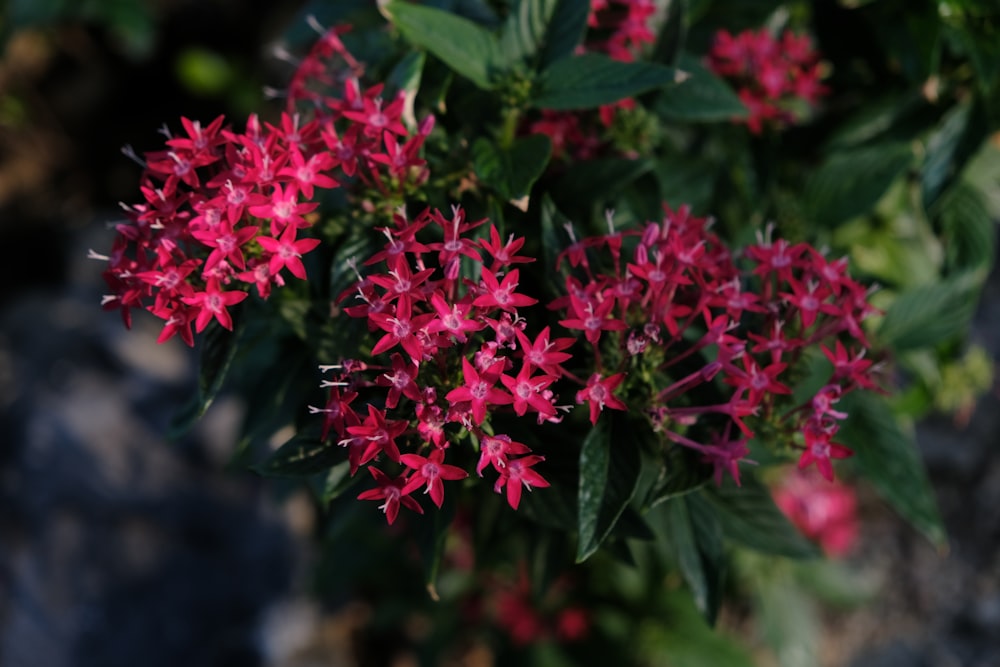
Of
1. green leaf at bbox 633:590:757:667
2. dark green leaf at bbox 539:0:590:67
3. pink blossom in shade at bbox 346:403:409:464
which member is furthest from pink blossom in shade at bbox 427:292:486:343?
green leaf at bbox 633:590:757:667

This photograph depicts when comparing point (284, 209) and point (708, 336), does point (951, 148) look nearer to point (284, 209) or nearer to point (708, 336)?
point (708, 336)

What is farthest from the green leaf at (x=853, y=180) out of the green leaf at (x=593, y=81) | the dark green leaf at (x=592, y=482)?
the dark green leaf at (x=592, y=482)

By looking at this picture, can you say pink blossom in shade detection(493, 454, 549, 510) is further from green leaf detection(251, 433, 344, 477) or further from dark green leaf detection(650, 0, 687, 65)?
dark green leaf detection(650, 0, 687, 65)

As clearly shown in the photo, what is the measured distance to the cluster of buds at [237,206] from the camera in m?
1.03

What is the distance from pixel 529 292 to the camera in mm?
1277

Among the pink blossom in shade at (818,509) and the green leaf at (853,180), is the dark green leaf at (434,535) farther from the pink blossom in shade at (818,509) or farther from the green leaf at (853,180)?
the pink blossom in shade at (818,509)

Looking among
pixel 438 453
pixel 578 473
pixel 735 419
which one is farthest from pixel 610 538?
pixel 438 453

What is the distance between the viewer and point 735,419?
1.07 meters

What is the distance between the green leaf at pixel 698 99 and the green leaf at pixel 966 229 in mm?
556

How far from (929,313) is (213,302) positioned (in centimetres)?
133

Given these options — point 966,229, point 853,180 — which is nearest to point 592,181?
point 853,180

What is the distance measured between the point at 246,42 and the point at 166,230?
3.14m

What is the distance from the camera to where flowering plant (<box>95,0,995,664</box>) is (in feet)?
3.33

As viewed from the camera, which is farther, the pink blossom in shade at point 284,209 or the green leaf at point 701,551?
the green leaf at point 701,551
